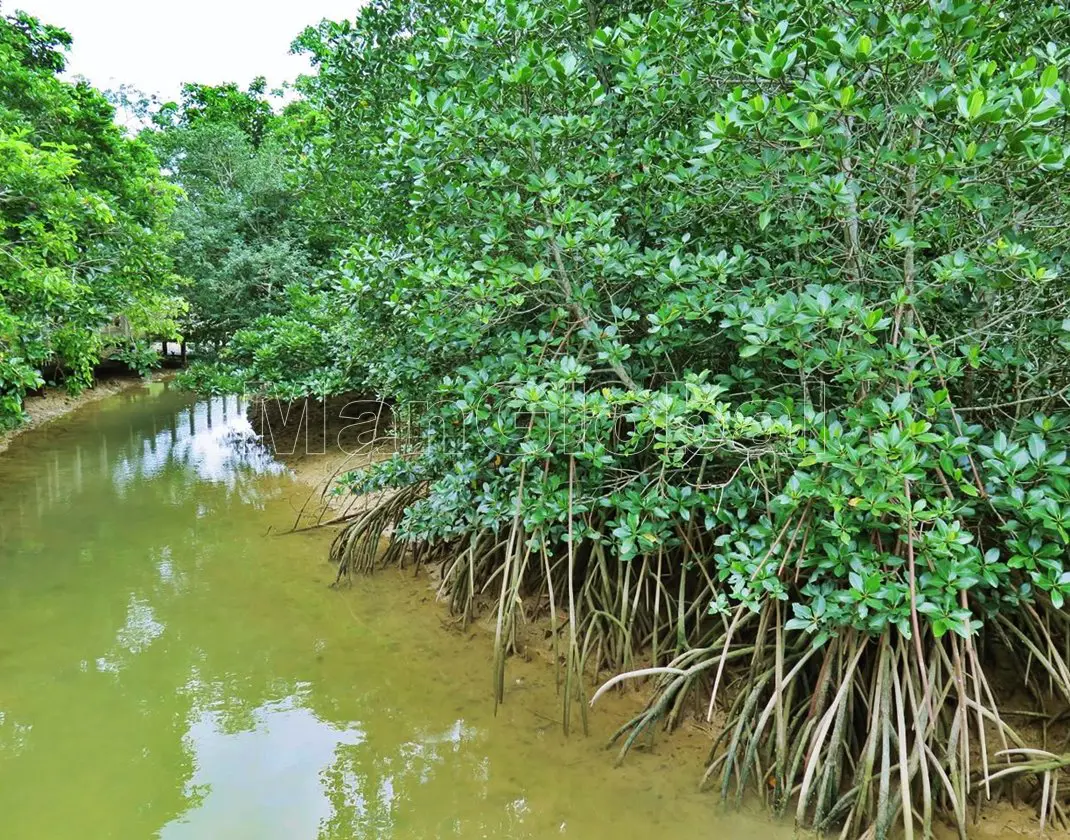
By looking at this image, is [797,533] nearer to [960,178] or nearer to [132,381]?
[960,178]

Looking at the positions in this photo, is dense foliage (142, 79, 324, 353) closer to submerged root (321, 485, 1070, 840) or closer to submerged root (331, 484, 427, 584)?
submerged root (331, 484, 427, 584)

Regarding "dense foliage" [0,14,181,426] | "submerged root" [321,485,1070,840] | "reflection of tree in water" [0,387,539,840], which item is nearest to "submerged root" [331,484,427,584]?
"reflection of tree in water" [0,387,539,840]

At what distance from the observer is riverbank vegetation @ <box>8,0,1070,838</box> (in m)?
2.16

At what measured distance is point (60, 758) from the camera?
284 centimetres

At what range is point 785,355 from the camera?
2762 mm

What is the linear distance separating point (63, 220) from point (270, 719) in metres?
5.42

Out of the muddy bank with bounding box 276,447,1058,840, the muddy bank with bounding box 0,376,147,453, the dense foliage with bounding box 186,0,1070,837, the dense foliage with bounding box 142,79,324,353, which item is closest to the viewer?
the dense foliage with bounding box 186,0,1070,837

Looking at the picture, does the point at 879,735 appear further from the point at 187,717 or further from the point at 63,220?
the point at 63,220

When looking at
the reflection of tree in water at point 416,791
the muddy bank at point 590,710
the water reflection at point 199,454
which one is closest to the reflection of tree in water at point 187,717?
the reflection of tree in water at point 416,791

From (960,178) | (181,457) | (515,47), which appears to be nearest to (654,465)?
(960,178)

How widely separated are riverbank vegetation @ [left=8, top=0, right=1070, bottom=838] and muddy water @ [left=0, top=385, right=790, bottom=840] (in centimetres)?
27

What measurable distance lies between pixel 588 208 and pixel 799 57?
969 millimetres

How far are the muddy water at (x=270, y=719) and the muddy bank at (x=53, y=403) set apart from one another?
6475 mm

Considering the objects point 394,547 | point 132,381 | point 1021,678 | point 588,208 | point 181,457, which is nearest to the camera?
point 1021,678
